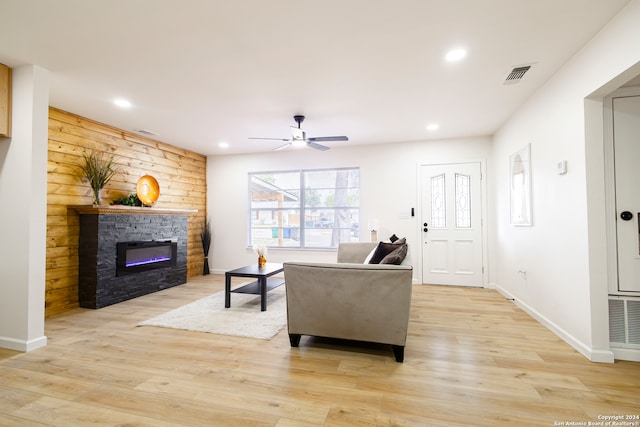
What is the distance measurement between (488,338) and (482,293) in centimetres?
194

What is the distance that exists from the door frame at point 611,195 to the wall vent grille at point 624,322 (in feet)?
0.26

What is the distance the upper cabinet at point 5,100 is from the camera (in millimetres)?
2664

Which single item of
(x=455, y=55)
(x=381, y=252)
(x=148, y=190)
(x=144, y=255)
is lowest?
(x=144, y=255)

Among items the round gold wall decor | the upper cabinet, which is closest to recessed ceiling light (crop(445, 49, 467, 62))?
the upper cabinet

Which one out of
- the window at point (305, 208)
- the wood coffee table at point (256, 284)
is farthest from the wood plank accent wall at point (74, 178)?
the wood coffee table at point (256, 284)

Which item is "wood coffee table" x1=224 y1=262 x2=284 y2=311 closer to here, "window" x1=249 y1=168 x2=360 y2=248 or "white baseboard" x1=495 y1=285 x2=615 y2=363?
"window" x1=249 y1=168 x2=360 y2=248

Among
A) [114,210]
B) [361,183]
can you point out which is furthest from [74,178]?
[361,183]

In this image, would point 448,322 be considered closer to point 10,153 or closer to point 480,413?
point 480,413

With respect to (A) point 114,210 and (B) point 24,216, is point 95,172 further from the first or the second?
(B) point 24,216

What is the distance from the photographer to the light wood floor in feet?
5.76

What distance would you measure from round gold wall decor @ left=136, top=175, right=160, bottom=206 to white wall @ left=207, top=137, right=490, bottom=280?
5.17ft

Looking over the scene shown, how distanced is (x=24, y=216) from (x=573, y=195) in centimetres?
492

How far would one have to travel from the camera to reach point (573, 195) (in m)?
2.61

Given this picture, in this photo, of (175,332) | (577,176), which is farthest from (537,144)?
(175,332)
